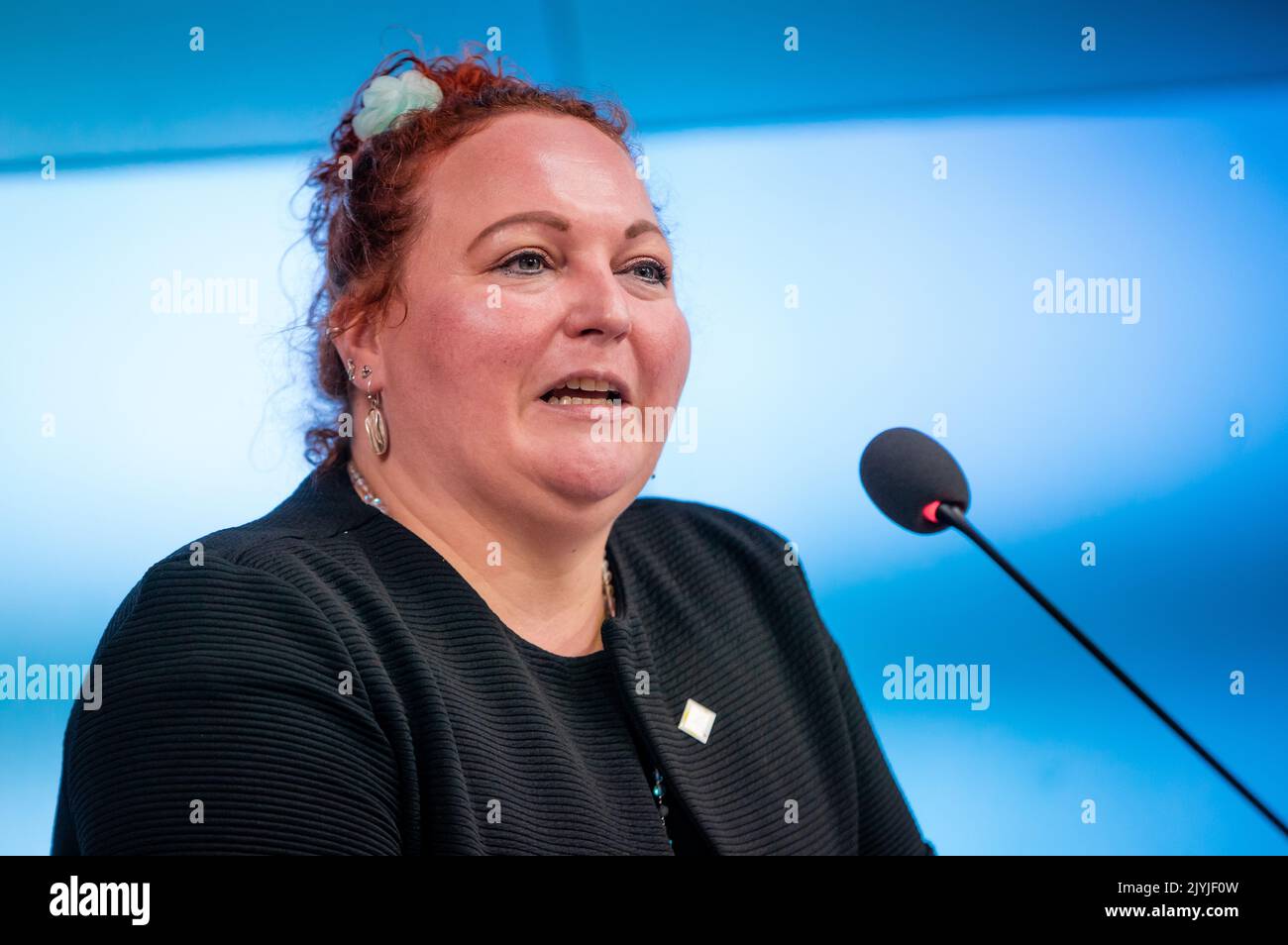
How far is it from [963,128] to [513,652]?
137 cm

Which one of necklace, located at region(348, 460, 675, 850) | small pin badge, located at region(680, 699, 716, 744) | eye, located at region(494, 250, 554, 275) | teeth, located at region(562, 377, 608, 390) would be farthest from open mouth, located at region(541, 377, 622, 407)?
small pin badge, located at region(680, 699, 716, 744)

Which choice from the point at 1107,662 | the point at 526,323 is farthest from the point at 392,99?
the point at 1107,662

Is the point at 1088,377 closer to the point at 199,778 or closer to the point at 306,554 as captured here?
the point at 306,554

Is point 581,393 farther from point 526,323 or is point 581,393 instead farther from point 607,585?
point 607,585

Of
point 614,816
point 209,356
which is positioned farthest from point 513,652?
point 209,356

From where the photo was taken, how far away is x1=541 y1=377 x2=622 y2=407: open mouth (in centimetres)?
139

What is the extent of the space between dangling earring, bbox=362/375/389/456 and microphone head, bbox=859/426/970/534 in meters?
0.55

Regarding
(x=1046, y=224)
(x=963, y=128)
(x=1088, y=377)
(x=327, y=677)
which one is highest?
(x=963, y=128)

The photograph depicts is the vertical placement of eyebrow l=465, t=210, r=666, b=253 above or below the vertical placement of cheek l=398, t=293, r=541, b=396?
above

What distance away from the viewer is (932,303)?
225 cm

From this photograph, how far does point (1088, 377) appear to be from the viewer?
7.55 ft

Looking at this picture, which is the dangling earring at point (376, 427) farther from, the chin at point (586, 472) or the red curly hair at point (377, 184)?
the chin at point (586, 472)

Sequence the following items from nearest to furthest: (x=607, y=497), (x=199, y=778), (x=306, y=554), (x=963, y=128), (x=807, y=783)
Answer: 1. (x=199, y=778)
2. (x=306, y=554)
3. (x=607, y=497)
4. (x=807, y=783)
5. (x=963, y=128)

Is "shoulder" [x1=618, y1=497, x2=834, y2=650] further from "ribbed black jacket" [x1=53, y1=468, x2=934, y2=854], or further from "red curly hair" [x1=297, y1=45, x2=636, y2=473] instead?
"red curly hair" [x1=297, y1=45, x2=636, y2=473]
